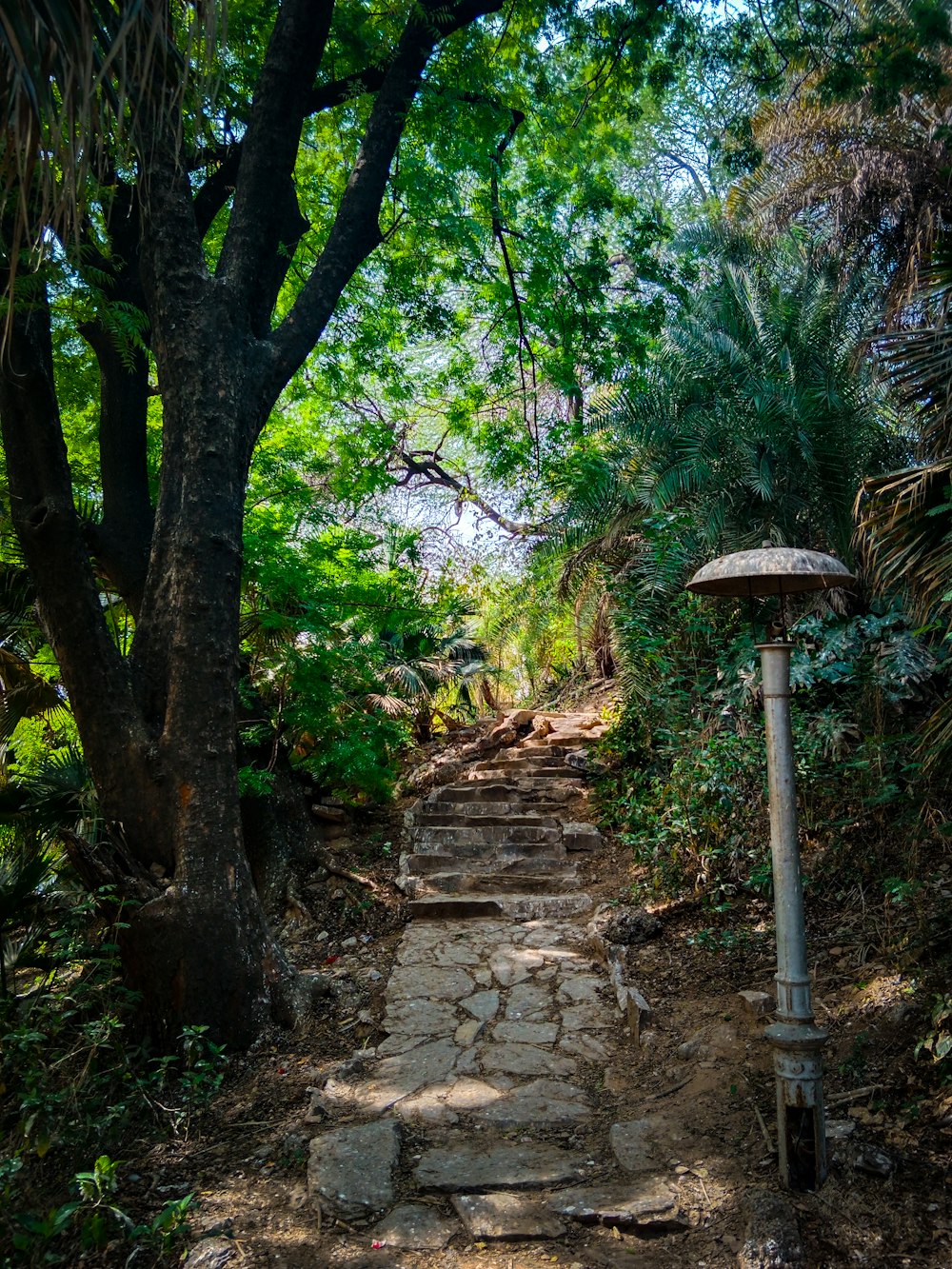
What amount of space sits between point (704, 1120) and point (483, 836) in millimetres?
4511

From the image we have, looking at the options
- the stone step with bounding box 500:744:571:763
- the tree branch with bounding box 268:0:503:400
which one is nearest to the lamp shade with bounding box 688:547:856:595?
the tree branch with bounding box 268:0:503:400

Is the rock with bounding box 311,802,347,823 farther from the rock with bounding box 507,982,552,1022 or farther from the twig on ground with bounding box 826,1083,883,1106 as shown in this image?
the twig on ground with bounding box 826,1083,883,1106

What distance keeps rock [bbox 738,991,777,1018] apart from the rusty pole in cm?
117

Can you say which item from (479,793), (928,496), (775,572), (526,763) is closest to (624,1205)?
(775,572)

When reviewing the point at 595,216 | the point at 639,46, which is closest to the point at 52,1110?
the point at 595,216

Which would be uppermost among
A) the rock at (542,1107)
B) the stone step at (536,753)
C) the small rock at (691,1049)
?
the stone step at (536,753)

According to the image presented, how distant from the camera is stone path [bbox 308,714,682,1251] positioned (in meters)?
3.07

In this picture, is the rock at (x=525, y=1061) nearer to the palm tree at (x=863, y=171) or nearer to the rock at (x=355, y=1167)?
the rock at (x=355, y=1167)

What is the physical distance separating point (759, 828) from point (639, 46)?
18.9 ft

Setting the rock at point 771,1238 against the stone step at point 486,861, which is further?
the stone step at point 486,861

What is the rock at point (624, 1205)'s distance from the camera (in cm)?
291

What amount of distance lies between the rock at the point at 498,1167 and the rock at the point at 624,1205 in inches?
5.1

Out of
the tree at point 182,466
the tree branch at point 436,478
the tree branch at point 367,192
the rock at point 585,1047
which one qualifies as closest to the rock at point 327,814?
the tree at point 182,466

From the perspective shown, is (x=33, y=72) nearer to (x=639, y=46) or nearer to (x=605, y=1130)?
(x=605, y=1130)
